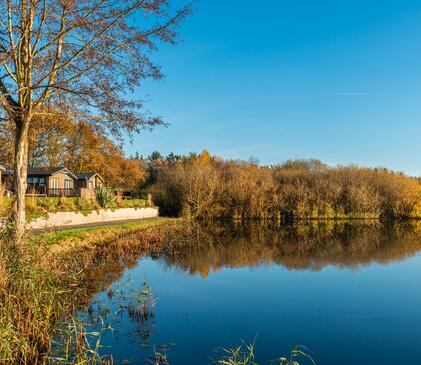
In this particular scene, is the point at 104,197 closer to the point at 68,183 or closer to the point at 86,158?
the point at 68,183

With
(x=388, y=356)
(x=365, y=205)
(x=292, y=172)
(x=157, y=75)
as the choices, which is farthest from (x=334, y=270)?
(x=292, y=172)

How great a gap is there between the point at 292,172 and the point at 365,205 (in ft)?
32.0

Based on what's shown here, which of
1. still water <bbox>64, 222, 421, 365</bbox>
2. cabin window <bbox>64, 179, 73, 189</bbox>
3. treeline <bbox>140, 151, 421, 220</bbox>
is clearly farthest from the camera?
cabin window <bbox>64, 179, 73, 189</bbox>

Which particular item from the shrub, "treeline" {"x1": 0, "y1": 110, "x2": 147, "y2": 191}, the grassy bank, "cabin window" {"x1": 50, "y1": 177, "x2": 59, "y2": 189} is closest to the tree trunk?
the grassy bank

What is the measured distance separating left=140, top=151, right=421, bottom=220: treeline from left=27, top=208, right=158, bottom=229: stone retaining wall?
5.79 meters

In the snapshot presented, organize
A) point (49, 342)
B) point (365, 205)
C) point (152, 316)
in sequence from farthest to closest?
point (365, 205), point (152, 316), point (49, 342)

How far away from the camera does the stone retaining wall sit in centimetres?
1756

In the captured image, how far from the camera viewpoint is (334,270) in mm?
13508

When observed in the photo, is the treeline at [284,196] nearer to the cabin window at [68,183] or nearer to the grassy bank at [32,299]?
the cabin window at [68,183]

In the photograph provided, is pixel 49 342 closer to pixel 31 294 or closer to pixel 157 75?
pixel 31 294

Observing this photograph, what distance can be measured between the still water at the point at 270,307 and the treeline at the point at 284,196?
2497 centimetres

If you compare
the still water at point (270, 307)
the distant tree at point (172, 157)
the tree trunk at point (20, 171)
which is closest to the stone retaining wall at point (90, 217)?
the tree trunk at point (20, 171)

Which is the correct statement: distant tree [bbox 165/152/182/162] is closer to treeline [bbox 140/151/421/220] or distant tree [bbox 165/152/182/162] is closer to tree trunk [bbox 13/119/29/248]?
treeline [bbox 140/151/421/220]

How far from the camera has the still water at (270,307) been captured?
641 centimetres
